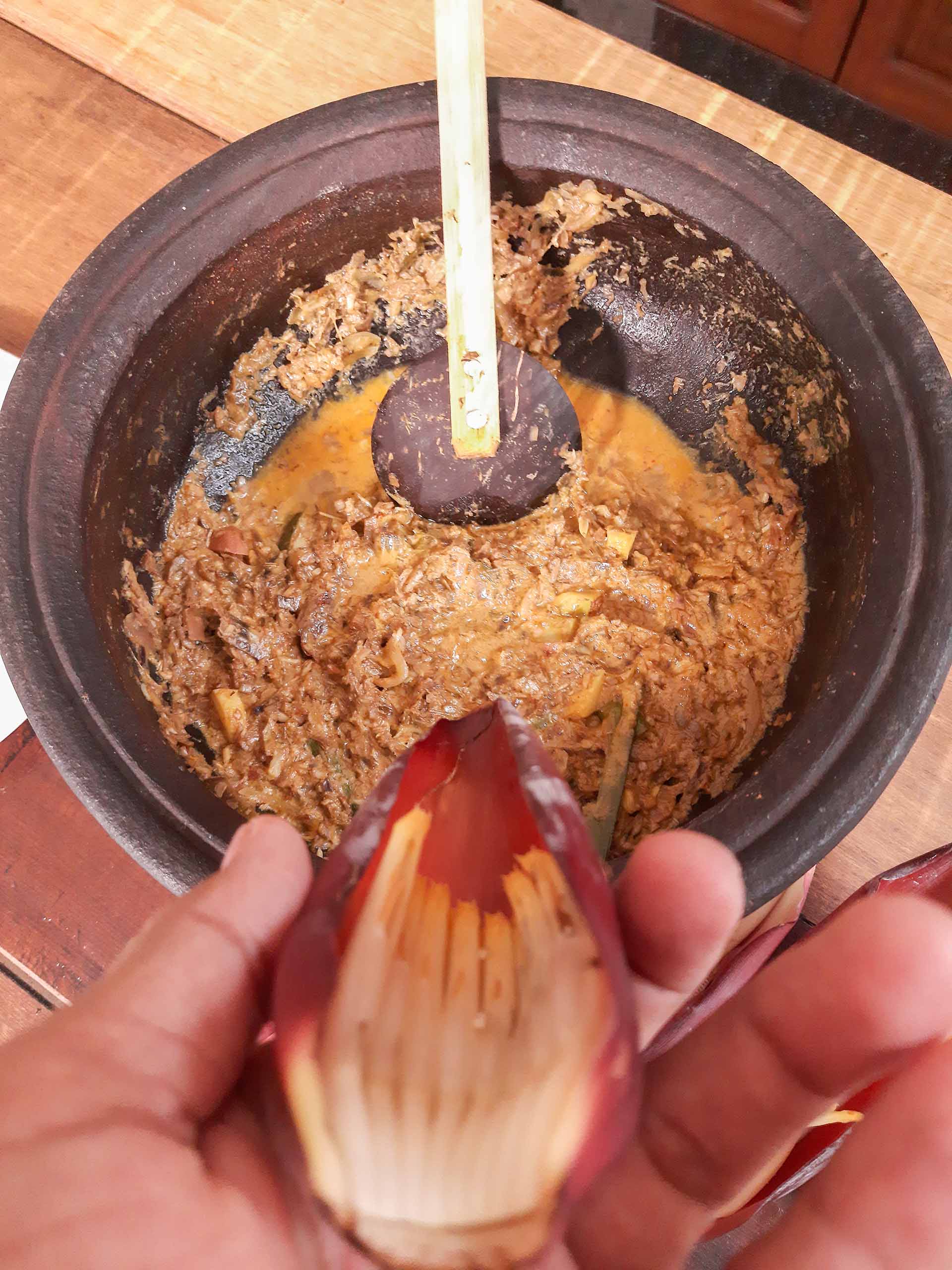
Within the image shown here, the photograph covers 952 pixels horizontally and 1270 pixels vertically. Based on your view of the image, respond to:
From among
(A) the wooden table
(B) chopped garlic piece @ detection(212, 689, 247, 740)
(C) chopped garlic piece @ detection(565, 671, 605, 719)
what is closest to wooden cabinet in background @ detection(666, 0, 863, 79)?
(A) the wooden table

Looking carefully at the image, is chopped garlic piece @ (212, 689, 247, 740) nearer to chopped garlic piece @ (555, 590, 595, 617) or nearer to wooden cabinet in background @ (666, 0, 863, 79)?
chopped garlic piece @ (555, 590, 595, 617)

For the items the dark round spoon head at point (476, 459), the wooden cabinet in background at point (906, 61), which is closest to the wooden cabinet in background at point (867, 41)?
the wooden cabinet in background at point (906, 61)

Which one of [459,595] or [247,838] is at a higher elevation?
[459,595]

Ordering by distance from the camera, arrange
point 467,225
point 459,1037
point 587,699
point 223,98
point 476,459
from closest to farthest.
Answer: point 459,1037 → point 467,225 → point 587,699 → point 476,459 → point 223,98

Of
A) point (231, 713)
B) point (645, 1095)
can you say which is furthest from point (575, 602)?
point (645, 1095)

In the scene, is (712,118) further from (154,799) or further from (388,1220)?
(388,1220)

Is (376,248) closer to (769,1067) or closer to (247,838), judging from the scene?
(247,838)
